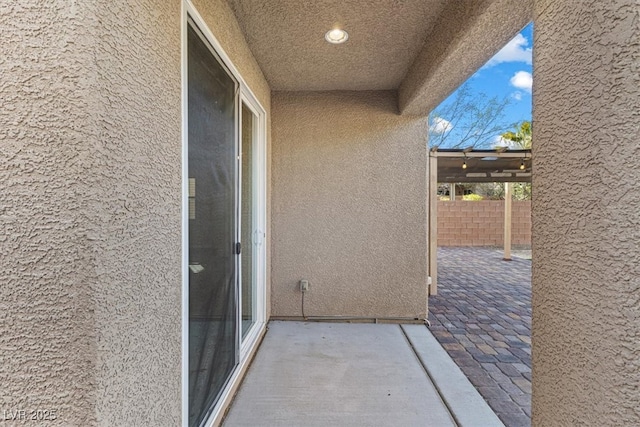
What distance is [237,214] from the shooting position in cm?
241

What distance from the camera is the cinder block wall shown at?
1141 cm

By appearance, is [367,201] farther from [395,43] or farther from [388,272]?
[395,43]

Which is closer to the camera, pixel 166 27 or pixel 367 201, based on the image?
pixel 166 27

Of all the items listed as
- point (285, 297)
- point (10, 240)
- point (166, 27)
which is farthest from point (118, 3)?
point (285, 297)

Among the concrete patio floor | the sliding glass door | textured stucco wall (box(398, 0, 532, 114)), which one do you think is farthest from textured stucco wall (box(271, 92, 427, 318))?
textured stucco wall (box(398, 0, 532, 114))

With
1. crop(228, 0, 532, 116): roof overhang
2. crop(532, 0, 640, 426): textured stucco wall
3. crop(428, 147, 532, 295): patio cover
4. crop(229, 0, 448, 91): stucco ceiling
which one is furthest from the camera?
crop(428, 147, 532, 295): patio cover

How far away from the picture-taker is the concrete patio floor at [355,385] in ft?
6.76

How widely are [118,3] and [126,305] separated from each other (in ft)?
3.29

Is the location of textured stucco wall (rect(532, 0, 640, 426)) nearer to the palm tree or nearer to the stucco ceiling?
the stucco ceiling

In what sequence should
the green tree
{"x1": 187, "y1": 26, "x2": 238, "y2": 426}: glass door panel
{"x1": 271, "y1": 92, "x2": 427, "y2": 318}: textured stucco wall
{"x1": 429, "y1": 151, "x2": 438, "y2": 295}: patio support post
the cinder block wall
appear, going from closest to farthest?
→ 1. {"x1": 187, "y1": 26, "x2": 238, "y2": 426}: glass door panel
2. {"x1": 271, "y1": 92, "x2": 427, "y2": 318}: textured stucco wall
3. {"x1": 429, "y1": 151, "x2": 438, "y2": 295}: patio support post
4. the green tree
5. the cinder block wall

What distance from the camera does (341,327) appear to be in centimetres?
358

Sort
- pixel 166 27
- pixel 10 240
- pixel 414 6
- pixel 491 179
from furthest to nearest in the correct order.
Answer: pixel 491 179, pixel 414 6, pixel 166 27, pixel 10 240

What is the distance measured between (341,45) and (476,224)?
10705 millimetres

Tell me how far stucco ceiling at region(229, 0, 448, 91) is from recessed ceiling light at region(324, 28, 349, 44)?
4 centimetres
